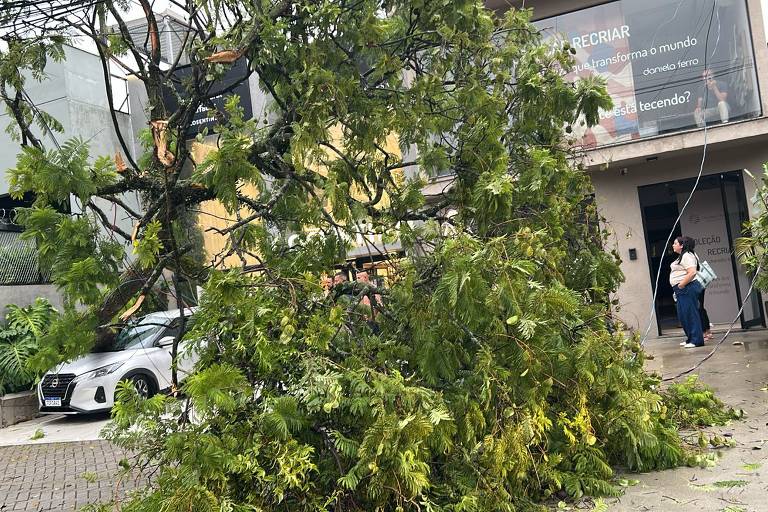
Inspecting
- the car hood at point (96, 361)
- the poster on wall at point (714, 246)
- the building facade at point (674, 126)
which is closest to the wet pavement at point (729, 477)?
the building facade at point (674, 126)

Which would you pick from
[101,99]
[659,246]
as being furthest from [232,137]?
[101,99]

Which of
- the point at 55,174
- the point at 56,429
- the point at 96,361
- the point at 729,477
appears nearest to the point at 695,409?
the point at 729,477

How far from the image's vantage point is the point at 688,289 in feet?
36.6

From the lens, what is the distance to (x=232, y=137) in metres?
4.45

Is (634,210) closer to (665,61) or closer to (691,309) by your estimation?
(665,61)

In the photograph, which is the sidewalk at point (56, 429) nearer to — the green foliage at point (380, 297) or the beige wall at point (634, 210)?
the green foliage at point (380, 297)

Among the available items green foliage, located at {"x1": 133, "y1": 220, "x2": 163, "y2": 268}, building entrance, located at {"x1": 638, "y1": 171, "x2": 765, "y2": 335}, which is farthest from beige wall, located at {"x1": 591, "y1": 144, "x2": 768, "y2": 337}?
green foliage, located at {"x1": 133, "y1": 220, "x2": 163, "y2": 268}

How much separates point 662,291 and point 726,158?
302 cm

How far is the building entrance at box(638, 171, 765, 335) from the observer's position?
13.2 meters

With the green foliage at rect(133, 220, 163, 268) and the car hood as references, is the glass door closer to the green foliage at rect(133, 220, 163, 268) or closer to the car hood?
the car hood

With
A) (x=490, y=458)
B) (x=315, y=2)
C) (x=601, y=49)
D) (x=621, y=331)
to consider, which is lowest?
(x=490, y=458)

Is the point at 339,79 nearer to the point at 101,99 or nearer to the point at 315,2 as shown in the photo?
the point at 315,2

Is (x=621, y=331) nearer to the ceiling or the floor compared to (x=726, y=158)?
nearer to the floor

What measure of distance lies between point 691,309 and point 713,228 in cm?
326
